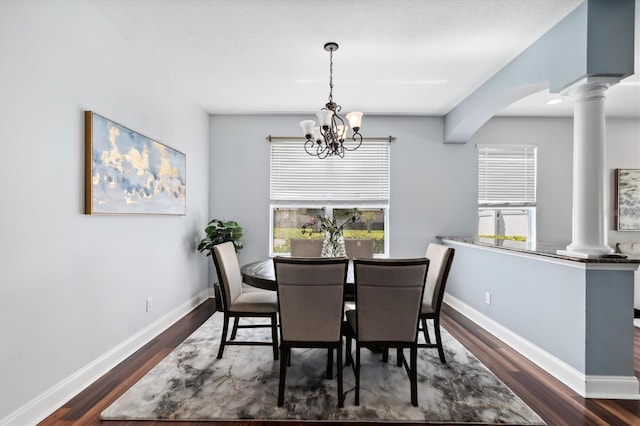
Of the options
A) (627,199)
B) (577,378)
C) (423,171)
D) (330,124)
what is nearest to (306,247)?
(330,124)

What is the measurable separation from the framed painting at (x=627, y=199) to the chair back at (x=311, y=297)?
4885mm

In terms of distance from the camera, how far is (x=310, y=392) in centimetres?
220

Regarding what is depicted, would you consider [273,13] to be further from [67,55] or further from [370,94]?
[370,94]

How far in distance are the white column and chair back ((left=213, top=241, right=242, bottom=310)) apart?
8.46ft

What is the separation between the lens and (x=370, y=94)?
394cm

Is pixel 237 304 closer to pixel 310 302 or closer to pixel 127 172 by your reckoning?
pixel 310 302

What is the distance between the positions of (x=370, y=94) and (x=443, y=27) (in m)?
1.43

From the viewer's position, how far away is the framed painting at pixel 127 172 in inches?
90.5

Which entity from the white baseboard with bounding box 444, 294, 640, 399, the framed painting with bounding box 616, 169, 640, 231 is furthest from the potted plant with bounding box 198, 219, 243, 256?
the framed painting with bounding box 616, 169, 640, 231

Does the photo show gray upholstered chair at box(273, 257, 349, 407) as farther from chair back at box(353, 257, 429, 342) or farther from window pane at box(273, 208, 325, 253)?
window pane at box(273, 208, 325, 253)

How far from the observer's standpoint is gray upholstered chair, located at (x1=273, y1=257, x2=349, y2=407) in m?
1.97

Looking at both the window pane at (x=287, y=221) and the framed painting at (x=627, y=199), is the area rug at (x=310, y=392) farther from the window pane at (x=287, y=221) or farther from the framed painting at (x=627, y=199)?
the framed painting at (x=627, y=199)

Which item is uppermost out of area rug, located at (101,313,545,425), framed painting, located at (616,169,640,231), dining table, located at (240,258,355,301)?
framed painting, located at (616,169,640,231)

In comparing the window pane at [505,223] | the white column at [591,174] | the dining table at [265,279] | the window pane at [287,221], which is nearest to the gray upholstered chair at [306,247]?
the dining table at [265,279]
